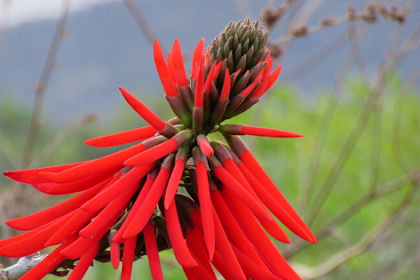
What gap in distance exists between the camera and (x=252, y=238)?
0.76m

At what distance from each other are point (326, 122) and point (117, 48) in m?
16.9

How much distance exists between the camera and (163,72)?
0.81m

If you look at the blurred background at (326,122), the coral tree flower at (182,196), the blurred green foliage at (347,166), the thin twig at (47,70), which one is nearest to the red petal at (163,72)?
the coral tree flower at (182,196)

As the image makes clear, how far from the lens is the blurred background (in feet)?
6.75

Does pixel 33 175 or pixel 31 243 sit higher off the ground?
pixel 33 175

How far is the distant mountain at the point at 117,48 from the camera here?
A: 596cm

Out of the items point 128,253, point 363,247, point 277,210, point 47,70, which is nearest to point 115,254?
point 128,253

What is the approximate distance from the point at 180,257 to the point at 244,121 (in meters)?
3.27

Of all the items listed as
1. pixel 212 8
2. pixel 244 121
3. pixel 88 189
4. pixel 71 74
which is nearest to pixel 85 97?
pixel 71 74

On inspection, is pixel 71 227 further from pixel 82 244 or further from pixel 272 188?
pixel 272 188

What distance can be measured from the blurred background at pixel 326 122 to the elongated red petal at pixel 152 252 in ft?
2.06

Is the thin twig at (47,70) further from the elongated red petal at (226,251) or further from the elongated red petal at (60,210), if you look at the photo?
the elongated red petal at (226,251)

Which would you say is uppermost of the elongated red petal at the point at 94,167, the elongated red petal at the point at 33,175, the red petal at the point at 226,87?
the red petal at the point at 226,87

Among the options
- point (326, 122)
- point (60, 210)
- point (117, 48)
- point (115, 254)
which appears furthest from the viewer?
point (117, 48)
